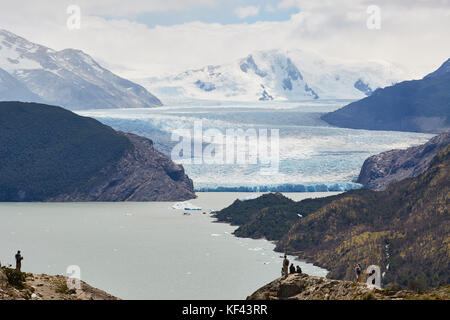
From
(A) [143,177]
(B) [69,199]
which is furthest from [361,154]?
(B) [69,199]


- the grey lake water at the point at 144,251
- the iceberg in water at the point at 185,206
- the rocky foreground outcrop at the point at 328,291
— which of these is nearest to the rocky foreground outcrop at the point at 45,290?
the rocky foreground outcrop at the point at 328,291

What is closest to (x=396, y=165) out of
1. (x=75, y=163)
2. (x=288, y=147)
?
(x=288, y=147)

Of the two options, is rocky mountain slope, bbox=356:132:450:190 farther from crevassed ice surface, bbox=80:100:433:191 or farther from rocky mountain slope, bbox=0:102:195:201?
rocky mountain slope, bbox=0:102:195:201

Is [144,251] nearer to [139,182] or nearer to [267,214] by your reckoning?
[267,214]

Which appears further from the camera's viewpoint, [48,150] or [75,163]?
[48,150]

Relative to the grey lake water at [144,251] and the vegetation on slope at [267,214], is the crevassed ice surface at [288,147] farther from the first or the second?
the vegetation on slope at [267,214]
